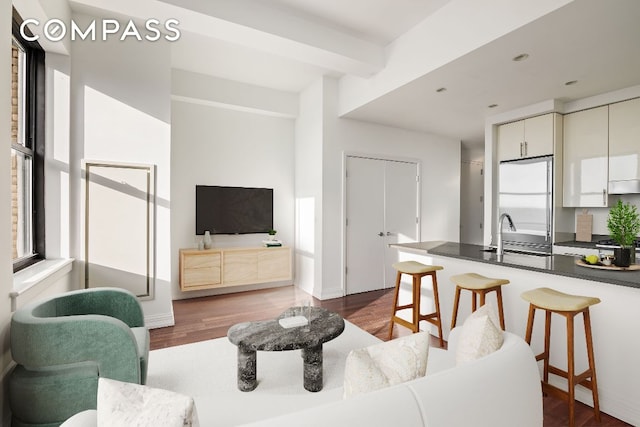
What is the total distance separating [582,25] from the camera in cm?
224

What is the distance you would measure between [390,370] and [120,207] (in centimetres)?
314

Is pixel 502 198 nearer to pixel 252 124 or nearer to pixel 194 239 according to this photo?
pixel 252 124

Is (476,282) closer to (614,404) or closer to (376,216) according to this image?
(614,404)

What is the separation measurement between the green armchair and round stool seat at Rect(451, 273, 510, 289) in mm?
2275

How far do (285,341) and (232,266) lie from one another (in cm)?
270

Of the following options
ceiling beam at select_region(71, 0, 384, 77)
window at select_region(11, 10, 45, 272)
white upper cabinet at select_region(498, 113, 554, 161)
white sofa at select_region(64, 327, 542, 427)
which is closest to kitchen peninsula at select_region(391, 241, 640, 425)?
white sofa at select_region(64, 327, 542, 427)

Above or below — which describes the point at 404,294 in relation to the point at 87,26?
below

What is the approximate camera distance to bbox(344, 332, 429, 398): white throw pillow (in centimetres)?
102

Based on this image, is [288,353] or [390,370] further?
[288,353]

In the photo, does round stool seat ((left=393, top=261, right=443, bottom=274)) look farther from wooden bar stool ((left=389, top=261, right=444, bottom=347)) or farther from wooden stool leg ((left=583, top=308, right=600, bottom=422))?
wooden stool leg ((left=583, top=308, right=600, bottom=422))

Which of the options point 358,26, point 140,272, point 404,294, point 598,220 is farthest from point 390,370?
Result: point 598,220

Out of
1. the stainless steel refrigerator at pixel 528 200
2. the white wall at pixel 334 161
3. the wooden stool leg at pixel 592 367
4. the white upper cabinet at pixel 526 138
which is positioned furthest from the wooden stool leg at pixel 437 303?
the white upper cabinet at pixel 526 138

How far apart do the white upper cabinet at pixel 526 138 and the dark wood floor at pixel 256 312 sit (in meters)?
2.62

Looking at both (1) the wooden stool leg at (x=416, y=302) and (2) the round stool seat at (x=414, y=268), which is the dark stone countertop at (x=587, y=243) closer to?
(2) the round stool seat at (x=414, y=268)
